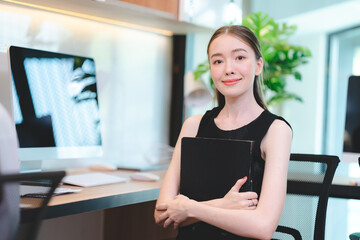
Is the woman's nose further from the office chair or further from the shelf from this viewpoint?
the shelf

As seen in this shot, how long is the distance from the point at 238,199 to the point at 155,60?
178 centimetres

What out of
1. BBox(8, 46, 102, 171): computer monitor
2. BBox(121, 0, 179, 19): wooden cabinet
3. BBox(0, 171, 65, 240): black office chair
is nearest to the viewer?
BBox(0, 171, 65, 240): black office chair

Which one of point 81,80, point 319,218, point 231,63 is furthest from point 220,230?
point 81,80

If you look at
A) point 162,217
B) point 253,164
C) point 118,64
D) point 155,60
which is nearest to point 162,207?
point 162,217

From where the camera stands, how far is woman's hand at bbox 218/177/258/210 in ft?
4.73

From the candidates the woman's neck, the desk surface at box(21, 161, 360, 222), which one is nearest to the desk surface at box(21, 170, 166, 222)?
the desk surface at box(21, 161, 360, 222)

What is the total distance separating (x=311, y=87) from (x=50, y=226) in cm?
278

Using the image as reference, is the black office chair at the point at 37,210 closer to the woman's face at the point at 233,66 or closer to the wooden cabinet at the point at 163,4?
the woman's face at the point at 233,66

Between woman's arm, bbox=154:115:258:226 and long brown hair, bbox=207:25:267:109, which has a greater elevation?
long brown hair, bbox=207:25:267:109

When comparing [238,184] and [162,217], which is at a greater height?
[238,184]

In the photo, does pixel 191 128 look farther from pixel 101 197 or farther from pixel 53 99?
pixel 53 99

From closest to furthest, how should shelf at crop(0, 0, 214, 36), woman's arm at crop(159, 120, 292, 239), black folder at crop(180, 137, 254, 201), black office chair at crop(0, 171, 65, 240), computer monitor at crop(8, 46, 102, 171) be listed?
1. black office chair at crop(0, 171, 65, 240)
2. woman's arm at crop(159, 120, 292, 239)
3. black folder at crop(180, 137, 254, 201)
4. computer monitor at crop(8, 46, 102, 171)
5. shelf at crop(0, 0, 214, 36)

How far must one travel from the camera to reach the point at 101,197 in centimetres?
167

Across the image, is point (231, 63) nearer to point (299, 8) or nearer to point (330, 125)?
point (299, 8)
